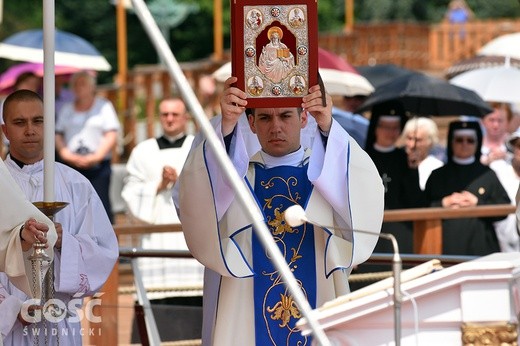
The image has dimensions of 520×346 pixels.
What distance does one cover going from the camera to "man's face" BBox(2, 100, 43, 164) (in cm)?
716

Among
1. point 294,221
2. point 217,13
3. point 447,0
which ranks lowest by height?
point 294,221

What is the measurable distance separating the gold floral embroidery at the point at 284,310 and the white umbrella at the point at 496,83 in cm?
716

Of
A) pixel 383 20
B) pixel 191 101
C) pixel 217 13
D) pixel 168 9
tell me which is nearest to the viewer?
pixel 191 101

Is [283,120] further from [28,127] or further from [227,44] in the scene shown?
[227,44]

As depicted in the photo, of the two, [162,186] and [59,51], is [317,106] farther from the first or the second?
[59,51]

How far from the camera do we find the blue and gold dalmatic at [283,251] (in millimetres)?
6719

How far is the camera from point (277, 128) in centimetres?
662

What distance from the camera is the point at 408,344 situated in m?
5.36

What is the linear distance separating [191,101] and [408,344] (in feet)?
3.65

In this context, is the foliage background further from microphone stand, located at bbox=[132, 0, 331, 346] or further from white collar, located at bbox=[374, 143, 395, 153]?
microphone stand, located at bbox=[132, 0, 331, 346]

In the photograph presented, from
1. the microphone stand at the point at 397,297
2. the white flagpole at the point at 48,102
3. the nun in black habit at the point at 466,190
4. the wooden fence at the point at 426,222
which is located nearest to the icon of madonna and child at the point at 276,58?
the white flagpole at the point at 48,102

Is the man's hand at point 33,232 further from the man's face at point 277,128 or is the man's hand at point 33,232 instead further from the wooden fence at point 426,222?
the wooden fence at point 426,222

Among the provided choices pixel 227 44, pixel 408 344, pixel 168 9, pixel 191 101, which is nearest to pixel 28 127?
pixel 191 101

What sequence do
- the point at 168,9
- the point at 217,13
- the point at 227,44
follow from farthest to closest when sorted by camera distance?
the point at 227,44
the point at 168,9
the point at 217,13
